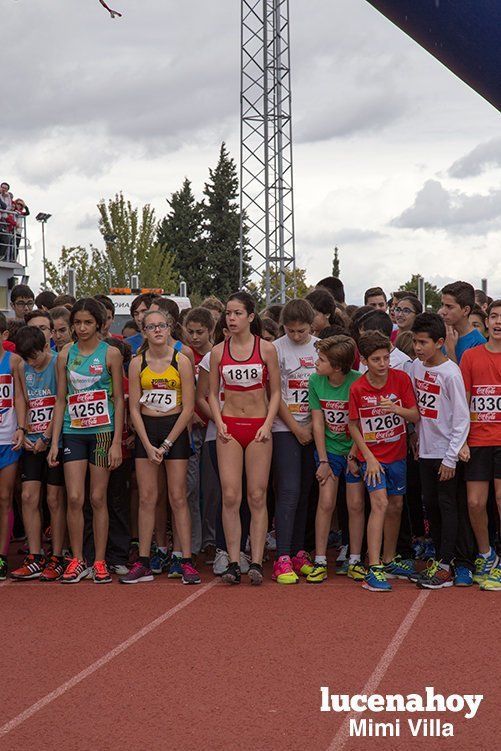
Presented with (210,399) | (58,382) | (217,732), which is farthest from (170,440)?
(217,732)

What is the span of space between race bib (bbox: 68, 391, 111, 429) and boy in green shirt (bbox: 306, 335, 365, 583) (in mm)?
1444

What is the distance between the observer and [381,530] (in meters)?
6.97

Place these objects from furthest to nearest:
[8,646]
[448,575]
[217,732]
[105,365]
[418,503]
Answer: [418,503], [105,365], [448,575], [8,646], [217,732]

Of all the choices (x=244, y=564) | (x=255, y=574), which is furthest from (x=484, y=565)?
(x=244, y=564)

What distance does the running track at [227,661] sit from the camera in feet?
13.6

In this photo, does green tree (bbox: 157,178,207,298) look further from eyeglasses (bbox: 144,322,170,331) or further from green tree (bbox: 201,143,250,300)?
eyeglasses (bbox: 144,322,170,331)

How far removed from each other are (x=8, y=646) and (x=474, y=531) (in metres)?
3.08

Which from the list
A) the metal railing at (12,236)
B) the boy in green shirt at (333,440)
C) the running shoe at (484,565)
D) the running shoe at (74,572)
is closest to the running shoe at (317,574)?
the boy in green shirt at (333,440)

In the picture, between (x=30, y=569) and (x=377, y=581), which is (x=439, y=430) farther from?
(x=30, y=569)

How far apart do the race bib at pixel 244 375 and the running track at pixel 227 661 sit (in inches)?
53.7

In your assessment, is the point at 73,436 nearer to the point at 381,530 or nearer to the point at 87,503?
the point at 87,503

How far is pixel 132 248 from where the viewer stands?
52.7m

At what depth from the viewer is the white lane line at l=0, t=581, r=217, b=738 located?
14.4ft

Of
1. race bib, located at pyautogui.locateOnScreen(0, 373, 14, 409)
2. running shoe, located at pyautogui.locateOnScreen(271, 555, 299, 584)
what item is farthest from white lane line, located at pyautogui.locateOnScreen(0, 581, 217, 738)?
race bib, located at pyautogui.locateOnScreen(0, 373, 14, 409)
